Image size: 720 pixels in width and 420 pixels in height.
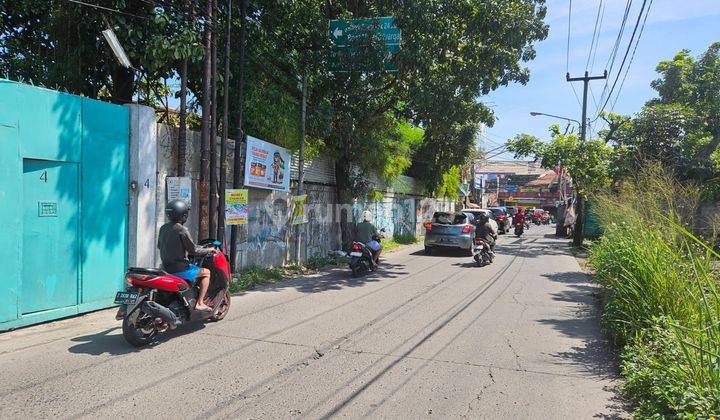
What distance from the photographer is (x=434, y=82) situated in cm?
1294

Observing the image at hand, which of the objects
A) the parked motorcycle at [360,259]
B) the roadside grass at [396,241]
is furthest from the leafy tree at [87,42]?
the roadside grass at [396,241]

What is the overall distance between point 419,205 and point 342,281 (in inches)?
624

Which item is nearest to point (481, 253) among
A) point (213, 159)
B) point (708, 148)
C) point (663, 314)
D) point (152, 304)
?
point (213, 159)

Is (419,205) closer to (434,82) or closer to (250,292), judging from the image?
(434,82)

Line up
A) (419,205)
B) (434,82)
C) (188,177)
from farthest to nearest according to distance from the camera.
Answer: (419,205), (434,82), (188,177)

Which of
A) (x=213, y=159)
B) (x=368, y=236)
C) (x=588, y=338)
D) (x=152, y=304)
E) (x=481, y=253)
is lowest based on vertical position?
(x=588, y=338)

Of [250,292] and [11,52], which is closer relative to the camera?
[250,292]

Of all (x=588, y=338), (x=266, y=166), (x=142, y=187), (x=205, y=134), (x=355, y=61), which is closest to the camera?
(x=588, y=338)

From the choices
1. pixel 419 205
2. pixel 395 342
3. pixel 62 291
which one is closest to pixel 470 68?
pixel 395 342

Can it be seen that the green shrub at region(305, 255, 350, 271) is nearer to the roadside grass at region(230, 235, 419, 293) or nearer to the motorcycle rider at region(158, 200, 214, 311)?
the roadside grass at region(230, 235, 419, 293)

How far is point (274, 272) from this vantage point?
37.6 ft

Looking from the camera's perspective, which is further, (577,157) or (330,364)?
(577,157)

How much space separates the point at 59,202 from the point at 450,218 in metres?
12.8

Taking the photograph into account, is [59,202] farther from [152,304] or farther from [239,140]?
[239,140]
